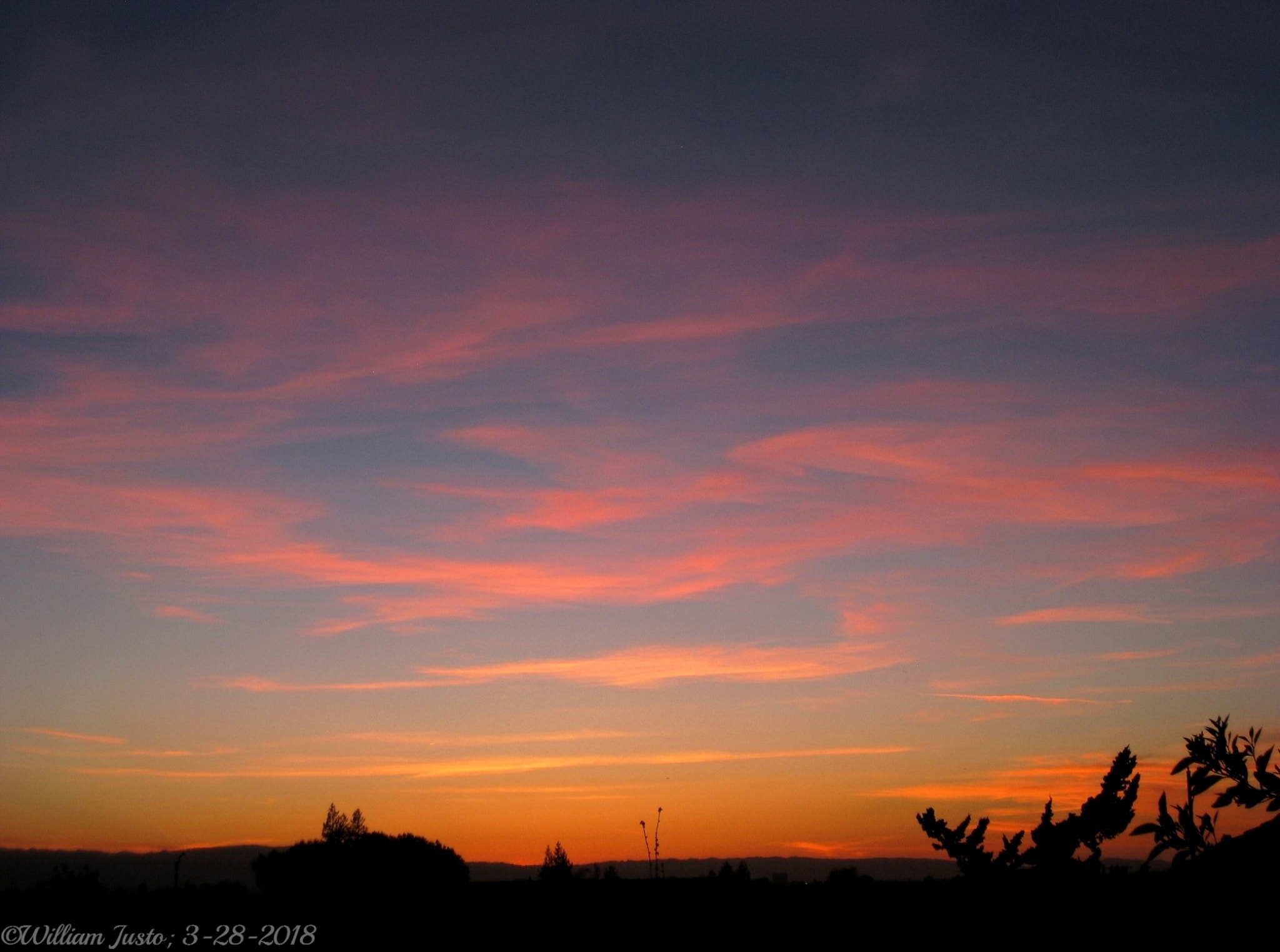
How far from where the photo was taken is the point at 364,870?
30.2 meters

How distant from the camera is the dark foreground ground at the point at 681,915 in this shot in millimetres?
3344

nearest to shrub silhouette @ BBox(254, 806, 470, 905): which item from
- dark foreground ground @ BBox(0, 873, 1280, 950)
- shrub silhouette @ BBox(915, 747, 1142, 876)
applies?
dark foreground ground @ BBox(0, 873, 1280, 950)

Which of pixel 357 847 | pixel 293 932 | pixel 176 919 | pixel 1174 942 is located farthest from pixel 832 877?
pixel 357 847

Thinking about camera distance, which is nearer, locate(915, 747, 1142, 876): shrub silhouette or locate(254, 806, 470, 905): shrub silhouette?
locate(915, 747, 1142, 876): shrub silhouette

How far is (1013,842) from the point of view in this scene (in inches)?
168

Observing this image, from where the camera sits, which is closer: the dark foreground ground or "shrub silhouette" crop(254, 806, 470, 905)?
the dark foreground ground

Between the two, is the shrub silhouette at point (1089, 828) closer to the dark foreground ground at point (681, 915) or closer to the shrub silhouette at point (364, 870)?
the dark foreground ground at point (681, 915)

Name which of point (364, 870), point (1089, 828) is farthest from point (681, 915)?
point (364, 870)

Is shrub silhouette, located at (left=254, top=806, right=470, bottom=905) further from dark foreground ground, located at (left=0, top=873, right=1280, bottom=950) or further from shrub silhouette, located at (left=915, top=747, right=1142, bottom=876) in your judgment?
shrub silhouette, located at (left=915, top=747, right=1142, bottom=876)

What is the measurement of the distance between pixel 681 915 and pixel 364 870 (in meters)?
21.9

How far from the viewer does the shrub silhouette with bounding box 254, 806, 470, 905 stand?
14945 mm

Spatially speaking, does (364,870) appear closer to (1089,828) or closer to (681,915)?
(681,915)

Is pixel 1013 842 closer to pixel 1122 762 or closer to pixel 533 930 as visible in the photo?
pixel 1122 762

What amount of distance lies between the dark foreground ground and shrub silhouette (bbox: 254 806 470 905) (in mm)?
432
